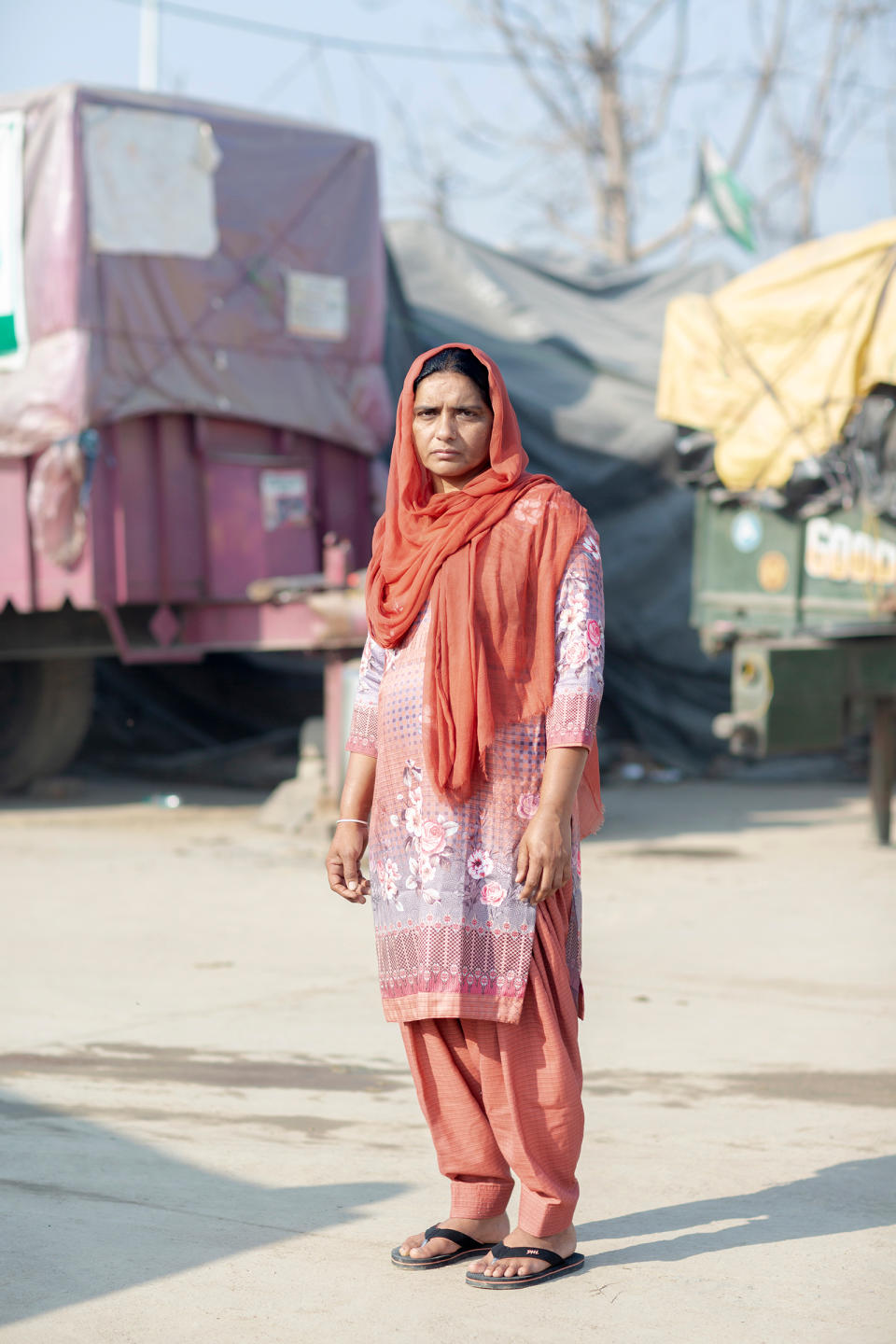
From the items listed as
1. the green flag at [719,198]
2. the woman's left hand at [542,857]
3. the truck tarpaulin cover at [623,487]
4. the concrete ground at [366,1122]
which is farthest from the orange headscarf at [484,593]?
the green flag at [719,198]

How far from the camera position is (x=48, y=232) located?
886 cm

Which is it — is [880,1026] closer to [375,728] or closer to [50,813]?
[375,728]

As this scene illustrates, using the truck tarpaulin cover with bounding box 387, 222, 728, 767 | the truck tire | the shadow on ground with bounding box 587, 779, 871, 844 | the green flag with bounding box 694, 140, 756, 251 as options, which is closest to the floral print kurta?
the shadow on ground with bounding box 587, 779, 871, 844

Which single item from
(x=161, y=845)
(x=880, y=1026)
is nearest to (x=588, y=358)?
(x=161, y=845)

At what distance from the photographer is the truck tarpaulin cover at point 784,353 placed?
320 inches

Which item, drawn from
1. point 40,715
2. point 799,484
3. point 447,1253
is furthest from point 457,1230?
point 40,715

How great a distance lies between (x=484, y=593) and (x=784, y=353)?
6.29 metres

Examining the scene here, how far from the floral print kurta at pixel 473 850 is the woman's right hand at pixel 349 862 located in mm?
109

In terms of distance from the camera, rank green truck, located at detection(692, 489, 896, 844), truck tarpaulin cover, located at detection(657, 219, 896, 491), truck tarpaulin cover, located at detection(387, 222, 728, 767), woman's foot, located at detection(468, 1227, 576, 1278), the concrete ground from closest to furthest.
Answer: the concrete ground, woman's foot, located at detection(468, 1227, 576, 1278), green truck, located at detection(692, 489, 896, 844), truck tarpaulin cover, located at detection(657, 219, 896, 491), truck tarpaulin cover, located at detection(387, 222, 728, 767)

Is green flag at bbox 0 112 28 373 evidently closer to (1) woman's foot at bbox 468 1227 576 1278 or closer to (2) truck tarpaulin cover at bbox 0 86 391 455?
(2) truck tarpaulin cover at bbox 0 86 391 455

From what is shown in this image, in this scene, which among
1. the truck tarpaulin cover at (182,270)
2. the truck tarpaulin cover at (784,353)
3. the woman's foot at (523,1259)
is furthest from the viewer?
the truck tarpaulin cover at (182,270)

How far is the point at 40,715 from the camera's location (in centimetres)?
1080

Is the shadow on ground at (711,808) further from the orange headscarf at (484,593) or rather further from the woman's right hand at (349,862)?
the orange headscarf at (484,593)

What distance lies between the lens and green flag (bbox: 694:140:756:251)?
1752 cm
